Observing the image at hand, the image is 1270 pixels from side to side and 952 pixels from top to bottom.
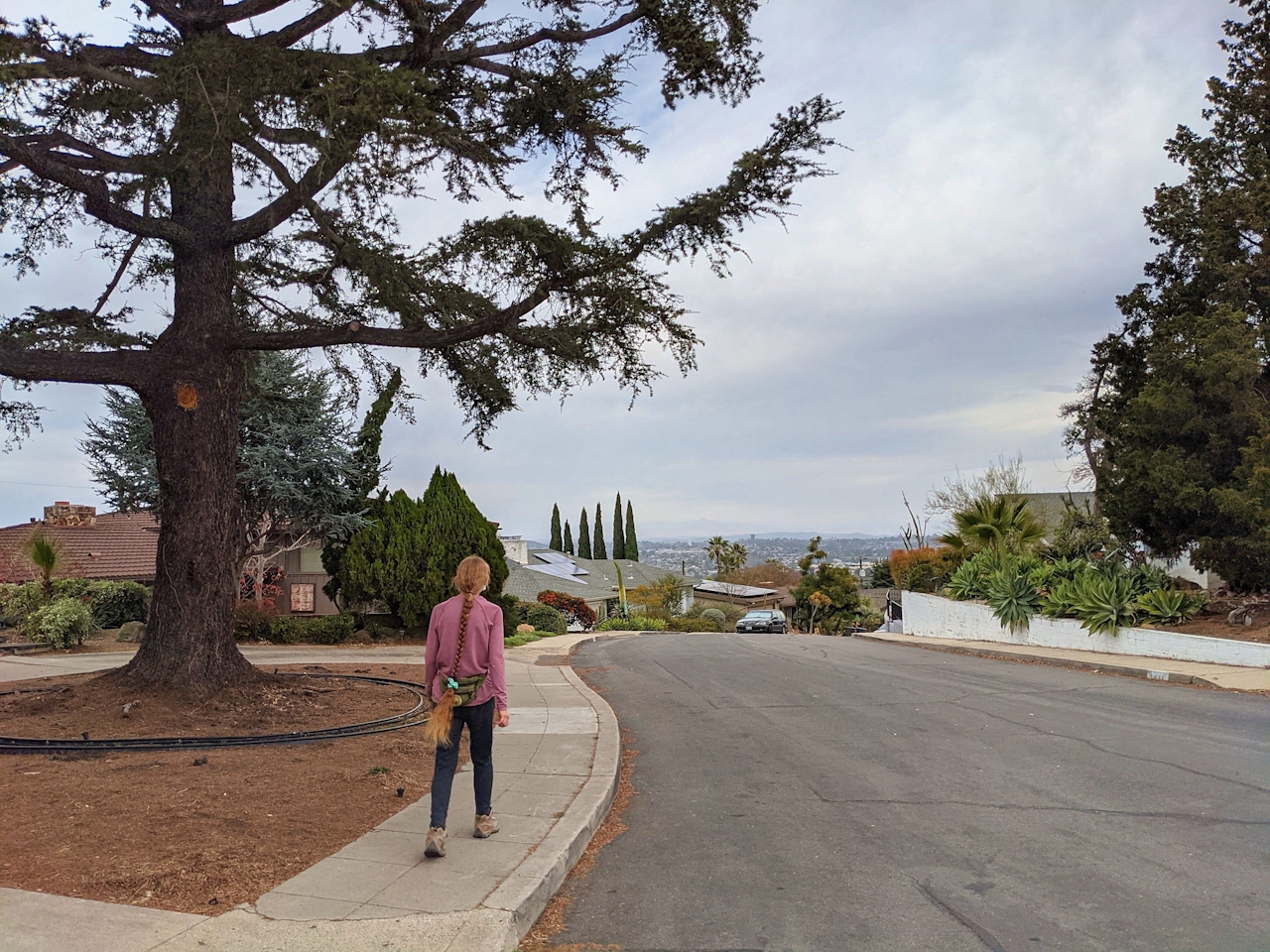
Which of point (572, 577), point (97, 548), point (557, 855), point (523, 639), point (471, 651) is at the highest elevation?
point (97, 548)

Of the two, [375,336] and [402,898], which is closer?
[402,898]

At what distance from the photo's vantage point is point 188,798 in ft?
20.6

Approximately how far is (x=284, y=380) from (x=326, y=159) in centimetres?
1498

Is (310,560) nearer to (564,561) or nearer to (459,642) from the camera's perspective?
(459,642)

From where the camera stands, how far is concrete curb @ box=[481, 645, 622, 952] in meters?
4.60

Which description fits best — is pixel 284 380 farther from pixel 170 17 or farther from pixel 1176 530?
pixel 1176 530

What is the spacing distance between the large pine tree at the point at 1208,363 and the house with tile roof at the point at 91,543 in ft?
78.8

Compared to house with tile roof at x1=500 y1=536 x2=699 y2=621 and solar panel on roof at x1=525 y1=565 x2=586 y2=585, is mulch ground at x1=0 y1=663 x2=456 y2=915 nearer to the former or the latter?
house with tile roof at x1=500 y1=536 x2=699 y2=621

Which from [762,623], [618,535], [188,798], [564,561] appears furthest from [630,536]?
[188,798]

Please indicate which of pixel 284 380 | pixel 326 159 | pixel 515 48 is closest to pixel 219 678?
pixel 326 159

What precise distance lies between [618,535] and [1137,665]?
73.2m

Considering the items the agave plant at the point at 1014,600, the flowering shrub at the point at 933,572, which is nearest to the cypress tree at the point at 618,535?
the flowering shrub at the point at 933,572

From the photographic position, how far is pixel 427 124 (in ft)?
28.4

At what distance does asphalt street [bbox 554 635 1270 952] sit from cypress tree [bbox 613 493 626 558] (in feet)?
245
